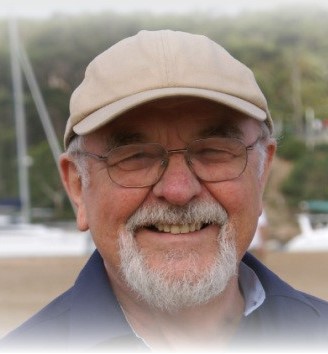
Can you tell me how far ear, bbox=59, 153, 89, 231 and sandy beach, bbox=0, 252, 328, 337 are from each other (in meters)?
5.13

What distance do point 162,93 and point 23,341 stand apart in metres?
0.72

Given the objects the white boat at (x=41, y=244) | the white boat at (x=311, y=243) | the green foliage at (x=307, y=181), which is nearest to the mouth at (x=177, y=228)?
the white boat at (x=41, y=244)

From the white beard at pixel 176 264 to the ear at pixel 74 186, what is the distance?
202mm

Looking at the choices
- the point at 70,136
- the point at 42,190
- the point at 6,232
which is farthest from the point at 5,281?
the point at 42,190

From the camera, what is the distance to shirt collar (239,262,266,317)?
2.13 m

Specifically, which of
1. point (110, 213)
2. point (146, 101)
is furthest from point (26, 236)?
point (146, 101)

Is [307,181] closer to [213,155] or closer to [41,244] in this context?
[41,244]

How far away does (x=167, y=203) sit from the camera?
1.95 m

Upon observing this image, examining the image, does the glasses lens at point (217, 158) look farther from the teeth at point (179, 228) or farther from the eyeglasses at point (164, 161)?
the teeth at point (179, 228)

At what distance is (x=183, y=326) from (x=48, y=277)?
1230 centimetres

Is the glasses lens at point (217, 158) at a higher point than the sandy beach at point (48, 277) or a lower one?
higher

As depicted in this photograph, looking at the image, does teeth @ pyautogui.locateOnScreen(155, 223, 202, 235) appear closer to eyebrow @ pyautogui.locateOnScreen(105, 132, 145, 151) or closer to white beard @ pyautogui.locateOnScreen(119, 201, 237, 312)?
white beard @ pyautogui.locateOnScreen(119, 201, 237, 312)

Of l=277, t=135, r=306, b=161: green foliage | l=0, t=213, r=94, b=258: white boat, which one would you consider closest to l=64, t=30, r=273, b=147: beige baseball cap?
l=0, t=213, r=94, b=258: white boat

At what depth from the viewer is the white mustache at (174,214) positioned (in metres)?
1.95
